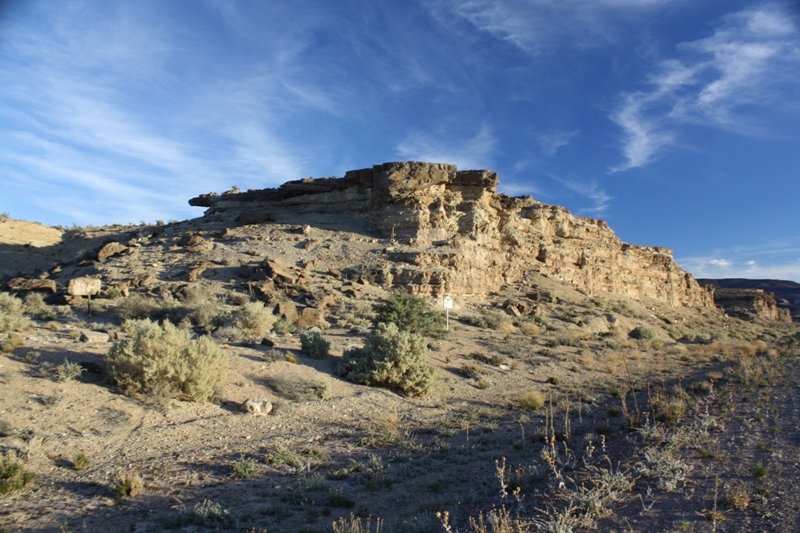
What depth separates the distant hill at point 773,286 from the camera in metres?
80.2

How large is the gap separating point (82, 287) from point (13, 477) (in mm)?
16874

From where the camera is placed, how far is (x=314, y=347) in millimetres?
12664

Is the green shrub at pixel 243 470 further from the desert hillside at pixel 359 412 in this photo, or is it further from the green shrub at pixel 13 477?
the green shrub at pixel 13 477

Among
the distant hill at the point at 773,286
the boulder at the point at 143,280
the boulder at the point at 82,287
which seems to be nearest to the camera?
the boulder at the point at 82,287

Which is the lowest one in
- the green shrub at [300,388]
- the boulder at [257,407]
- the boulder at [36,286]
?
the boulder at [257,407]

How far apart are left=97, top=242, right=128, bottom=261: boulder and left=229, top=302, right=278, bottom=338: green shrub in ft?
53.4

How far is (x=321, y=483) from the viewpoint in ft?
19.5

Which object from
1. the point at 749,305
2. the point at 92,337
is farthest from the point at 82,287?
the point at 749,305

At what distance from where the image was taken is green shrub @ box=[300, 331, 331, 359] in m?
12.7

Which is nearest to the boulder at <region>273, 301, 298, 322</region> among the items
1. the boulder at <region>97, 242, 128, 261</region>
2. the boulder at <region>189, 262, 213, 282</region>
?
the boulder at <region>189, 262, 213, 282</region>

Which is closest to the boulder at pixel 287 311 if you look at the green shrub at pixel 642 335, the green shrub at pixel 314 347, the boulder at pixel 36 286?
the green shrub at pixel 314 347

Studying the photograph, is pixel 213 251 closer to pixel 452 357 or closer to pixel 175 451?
pixel 452 357

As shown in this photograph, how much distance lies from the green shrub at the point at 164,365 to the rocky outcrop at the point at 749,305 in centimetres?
5420

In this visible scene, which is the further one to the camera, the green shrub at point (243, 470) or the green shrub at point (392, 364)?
the green shrub at point (392, 364)
